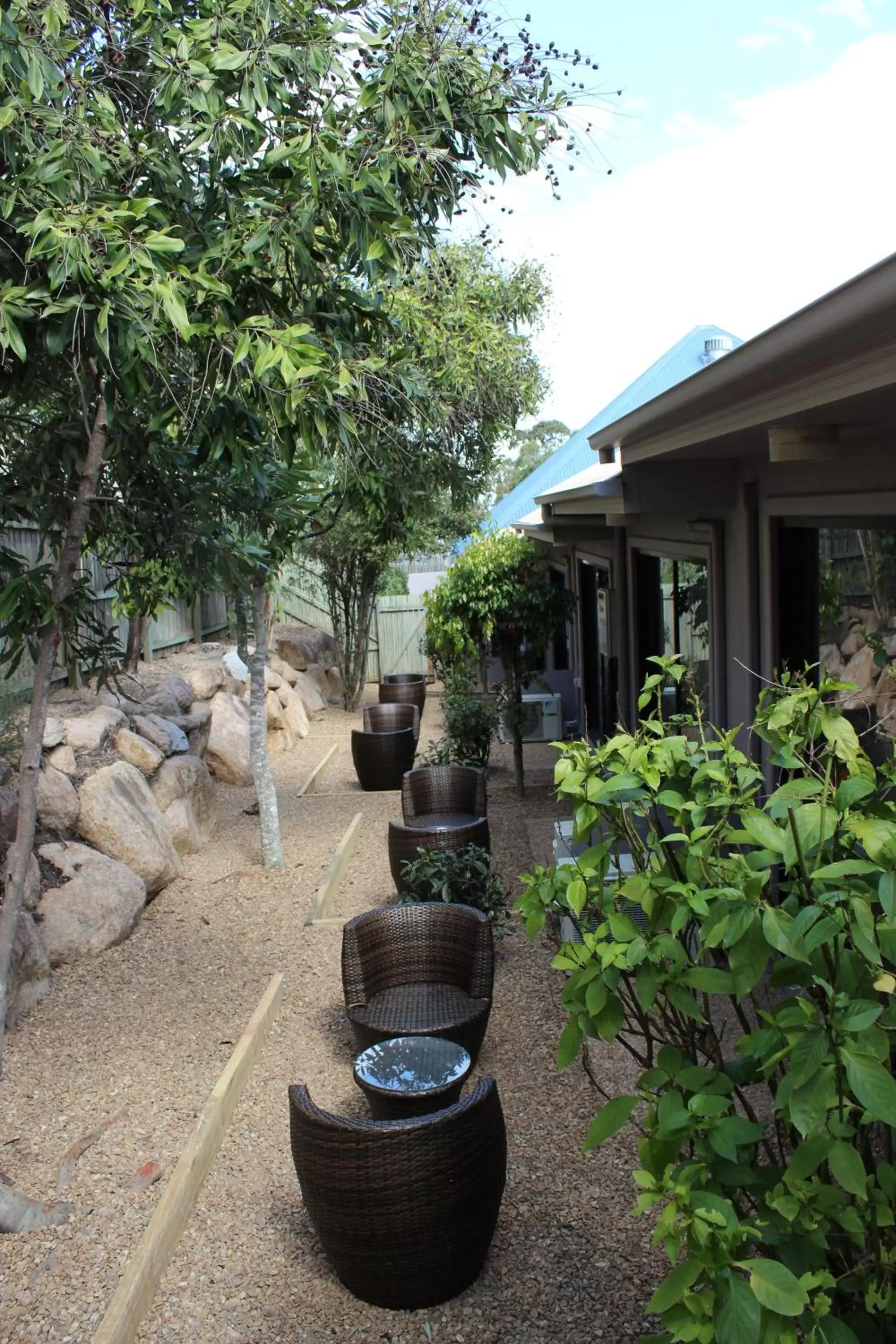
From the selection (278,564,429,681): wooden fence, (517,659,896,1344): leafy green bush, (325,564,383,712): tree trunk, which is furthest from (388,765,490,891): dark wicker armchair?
(278,564,429,681): wooden fence

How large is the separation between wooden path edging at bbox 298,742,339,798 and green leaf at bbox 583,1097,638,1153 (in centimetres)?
985

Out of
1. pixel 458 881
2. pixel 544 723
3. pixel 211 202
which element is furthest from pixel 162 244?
pixel 544 723

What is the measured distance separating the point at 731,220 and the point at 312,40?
39.0ft

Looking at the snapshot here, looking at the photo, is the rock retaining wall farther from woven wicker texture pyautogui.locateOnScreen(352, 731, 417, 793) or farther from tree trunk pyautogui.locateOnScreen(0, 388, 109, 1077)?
woven wicker texture pyautogui.locateOnScreen(352, 731, 417, 793)

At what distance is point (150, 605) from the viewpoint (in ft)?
22.5

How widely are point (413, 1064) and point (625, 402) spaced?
7.89 metres

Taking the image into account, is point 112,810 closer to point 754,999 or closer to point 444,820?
point 444,820

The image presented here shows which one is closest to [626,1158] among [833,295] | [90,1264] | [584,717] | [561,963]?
[90,1264]

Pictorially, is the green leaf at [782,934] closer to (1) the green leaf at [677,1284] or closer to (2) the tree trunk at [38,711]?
(1) the green leaf at [677,1284]

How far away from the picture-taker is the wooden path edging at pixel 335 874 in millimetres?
7551

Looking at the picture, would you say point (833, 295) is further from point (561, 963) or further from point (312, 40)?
point (312, 40)

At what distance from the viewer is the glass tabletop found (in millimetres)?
4266

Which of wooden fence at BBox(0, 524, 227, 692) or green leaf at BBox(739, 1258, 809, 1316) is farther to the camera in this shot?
wooden fence at BBox(0, 524, 227, 692)

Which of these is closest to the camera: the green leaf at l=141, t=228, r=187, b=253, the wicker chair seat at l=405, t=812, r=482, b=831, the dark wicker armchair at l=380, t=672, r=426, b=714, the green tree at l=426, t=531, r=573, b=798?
the green leaf at l=141, t=228, r=187, b=253
